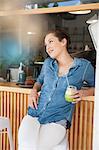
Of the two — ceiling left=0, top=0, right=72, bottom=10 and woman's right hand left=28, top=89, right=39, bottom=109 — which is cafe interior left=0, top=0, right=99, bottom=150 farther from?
woman's right hand left=28, top=89, right=39, bottom=109

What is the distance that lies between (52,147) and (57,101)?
290 millimetres

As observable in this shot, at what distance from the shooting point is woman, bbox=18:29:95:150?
186 cm

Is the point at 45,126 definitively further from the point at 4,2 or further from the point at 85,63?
the point at 4,2

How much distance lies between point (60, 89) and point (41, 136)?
320mm

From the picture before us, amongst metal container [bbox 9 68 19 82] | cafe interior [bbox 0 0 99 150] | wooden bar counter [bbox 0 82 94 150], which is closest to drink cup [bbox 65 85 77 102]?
cafe interior [bbox 0 0 99 150]

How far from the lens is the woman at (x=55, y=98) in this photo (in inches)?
73.4

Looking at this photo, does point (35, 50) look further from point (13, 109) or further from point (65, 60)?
point (65, 60)

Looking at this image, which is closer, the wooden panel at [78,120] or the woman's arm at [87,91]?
the woman's arm at [87,91]

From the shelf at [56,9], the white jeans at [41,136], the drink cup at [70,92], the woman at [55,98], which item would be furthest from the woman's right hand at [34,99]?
the shelf at [56,9]

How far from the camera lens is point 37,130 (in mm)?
1899

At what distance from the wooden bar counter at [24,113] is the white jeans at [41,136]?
287mm

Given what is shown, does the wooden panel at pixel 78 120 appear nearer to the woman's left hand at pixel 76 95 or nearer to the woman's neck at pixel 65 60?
the woman's left hand at pixel 76 95

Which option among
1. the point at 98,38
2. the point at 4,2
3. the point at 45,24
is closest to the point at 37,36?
the point at 45,24

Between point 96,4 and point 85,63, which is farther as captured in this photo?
point 96,4
